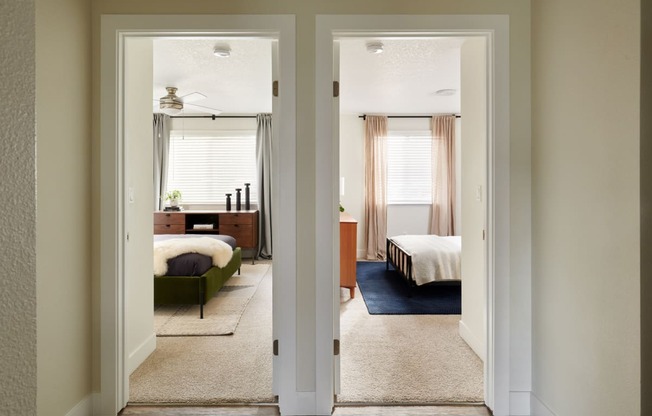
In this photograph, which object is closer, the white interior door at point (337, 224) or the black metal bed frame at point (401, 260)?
the white interior door at point (337, 224)

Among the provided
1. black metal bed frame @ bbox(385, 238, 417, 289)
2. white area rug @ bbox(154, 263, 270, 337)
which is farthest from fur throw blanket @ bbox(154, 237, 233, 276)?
black metal bed frame @ bbox(385, 238, 417, 289)

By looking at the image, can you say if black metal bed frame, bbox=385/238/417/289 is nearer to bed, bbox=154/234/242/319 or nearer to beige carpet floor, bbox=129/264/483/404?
beige carpet floor, bbox=129/264/483/404

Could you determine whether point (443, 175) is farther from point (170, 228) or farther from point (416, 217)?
point (170, 228)

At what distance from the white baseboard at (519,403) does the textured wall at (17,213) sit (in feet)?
6.73

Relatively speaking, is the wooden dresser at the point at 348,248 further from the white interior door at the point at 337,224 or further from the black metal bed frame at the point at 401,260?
the white interior door at the point at 337,224

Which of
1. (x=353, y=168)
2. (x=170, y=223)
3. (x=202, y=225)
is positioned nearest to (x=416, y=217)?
(x=353, y=168)

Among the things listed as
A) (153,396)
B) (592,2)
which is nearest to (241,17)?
(592,2)

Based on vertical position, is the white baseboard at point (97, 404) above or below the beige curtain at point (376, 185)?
below

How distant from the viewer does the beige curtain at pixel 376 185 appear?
20.9 feet

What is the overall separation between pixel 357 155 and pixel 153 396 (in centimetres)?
504

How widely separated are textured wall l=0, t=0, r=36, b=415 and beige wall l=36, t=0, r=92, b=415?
130 cm

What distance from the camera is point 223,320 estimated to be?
11.1 feet

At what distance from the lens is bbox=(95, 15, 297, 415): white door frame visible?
188 centimetres
